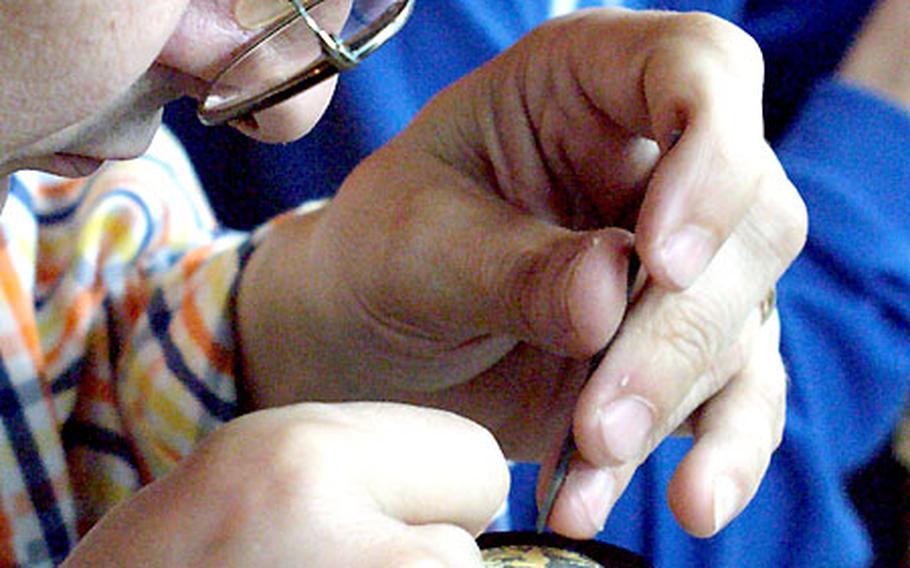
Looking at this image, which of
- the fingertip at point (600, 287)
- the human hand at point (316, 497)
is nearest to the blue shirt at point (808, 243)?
the fingertip at point (600, 287)

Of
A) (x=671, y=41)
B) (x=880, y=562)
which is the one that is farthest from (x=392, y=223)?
(x=880, y=562)

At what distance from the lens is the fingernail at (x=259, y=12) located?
0.45 metres

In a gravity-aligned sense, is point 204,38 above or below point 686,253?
above

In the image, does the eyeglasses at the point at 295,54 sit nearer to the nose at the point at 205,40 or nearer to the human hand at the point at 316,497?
the nose at the point at 205,40

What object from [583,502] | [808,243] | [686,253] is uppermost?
[686,253]

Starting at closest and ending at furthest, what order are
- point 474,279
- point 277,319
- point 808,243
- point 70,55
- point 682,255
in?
point 70,55, point 682,255, point 474,279, point 277,319, point 808,243

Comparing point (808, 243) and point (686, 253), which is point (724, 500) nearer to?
point (686, 253)

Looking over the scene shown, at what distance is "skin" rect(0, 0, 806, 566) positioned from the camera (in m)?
0.42

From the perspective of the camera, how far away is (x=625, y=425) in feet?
1.83

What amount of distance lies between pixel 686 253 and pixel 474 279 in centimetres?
14

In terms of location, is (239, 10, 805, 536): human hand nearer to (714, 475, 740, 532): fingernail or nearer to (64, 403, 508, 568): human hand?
(714, 475, 740, 532): fingernail

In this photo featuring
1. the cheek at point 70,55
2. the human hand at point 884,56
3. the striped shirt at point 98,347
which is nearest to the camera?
the cheek at point 70,55

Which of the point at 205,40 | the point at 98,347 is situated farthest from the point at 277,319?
the point at 205,40

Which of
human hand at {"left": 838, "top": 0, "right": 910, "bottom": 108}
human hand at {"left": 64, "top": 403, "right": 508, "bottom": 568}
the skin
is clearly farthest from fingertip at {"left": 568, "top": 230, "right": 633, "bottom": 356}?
human hand at {"left": 838, "top": 0, "right": 910, "bottom": 108}
